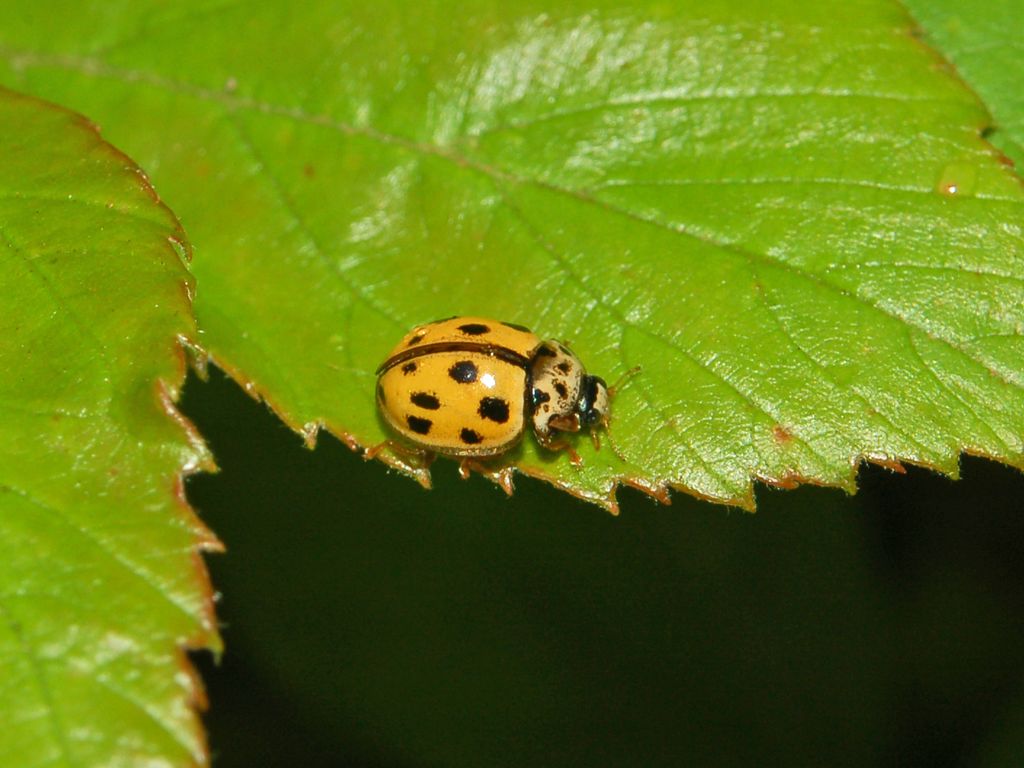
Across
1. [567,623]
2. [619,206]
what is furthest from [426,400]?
[567,623]

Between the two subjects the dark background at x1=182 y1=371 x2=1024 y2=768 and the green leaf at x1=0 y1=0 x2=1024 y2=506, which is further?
the dark background at x1=182 y1=371 x2=1024 y2=768

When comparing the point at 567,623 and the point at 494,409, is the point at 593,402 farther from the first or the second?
the point at 567,623

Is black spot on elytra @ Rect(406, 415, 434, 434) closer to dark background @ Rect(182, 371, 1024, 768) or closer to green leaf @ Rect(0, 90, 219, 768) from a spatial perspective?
green leaf @ Rect(0, 90, 219, 768)

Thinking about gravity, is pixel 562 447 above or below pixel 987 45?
below

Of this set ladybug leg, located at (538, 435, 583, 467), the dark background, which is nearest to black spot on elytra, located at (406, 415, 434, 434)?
ladybug leg, located at (538, 435, 583, 467)

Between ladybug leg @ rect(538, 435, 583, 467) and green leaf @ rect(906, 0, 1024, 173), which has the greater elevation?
green leaf @ rect(906, 0, 1024, 173)

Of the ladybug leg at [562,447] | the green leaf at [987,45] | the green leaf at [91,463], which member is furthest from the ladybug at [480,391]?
the green leaf at [987,45]
